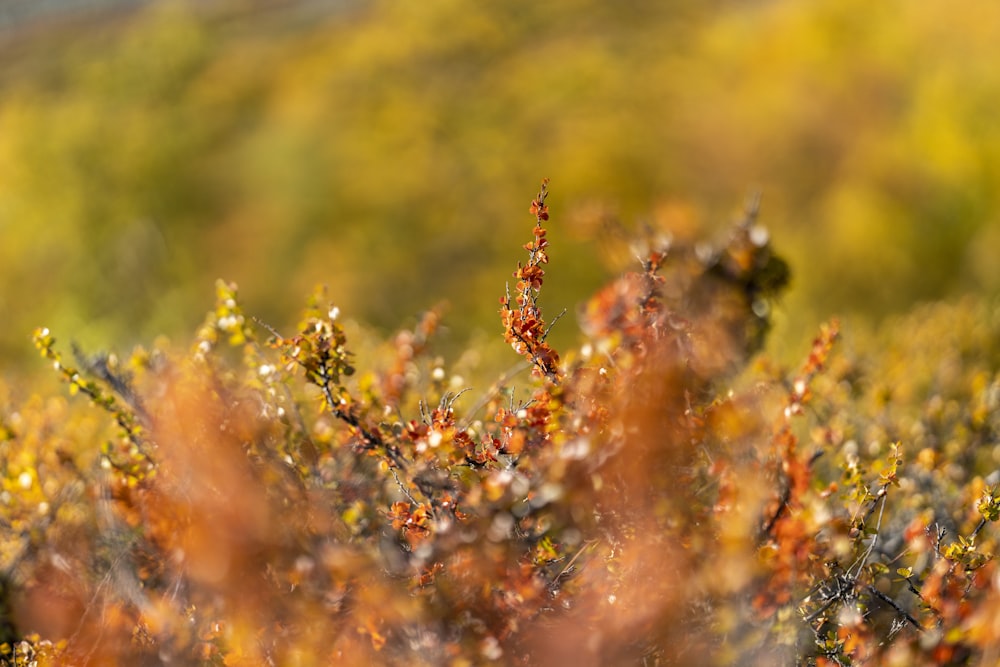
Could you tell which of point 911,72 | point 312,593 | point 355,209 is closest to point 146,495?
point 312,593

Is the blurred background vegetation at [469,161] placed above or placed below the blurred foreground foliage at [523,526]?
above

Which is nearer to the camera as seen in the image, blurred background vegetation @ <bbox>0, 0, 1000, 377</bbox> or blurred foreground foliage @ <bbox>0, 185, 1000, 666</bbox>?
blurred foreground foliage @ <bbox>0, 185, 1000, 666</bbox>

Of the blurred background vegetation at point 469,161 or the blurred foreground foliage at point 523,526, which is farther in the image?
the blurred background vegetation at point 469,161

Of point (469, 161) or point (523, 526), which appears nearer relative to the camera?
point (523, 526)

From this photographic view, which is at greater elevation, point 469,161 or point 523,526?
point 469,161

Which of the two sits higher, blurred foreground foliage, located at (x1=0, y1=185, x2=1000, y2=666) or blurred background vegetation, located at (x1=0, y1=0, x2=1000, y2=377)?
blurred background vegetation, located at (x1=0, y1=0, x2=1000, y2=377)
